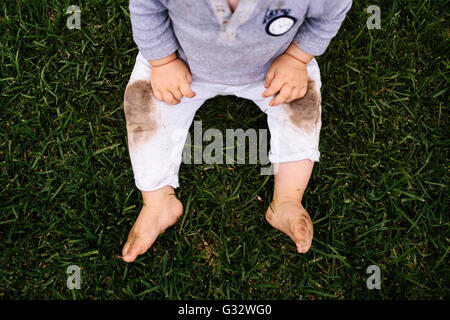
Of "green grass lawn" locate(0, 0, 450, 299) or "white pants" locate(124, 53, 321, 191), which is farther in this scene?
"green grass lawn" locate(0, 0, 450, 299)

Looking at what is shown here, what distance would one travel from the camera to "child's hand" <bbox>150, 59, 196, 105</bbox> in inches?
53.4

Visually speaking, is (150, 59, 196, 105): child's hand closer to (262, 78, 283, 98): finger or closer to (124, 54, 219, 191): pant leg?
(124, 54, 219, 191): pant leg

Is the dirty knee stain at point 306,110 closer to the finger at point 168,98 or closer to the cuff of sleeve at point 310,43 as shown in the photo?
the cuff of sleeve at point 310,43

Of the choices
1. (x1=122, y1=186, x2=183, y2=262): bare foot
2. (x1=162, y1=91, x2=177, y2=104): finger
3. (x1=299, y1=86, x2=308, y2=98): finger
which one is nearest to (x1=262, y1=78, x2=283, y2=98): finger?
(x1=299, y1=86, x2=308, y2=98): finger

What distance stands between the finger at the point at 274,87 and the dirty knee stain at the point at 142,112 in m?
0.45

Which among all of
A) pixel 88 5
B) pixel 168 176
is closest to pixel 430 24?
pixel 168 176

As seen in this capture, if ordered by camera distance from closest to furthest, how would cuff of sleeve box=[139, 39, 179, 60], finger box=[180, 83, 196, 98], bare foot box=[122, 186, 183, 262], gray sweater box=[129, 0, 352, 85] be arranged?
1. gray sweater box=[129, 0, 352, 85]
2. cuff of sleeve box=[139, 39, 179, 60]
3. finger box=[180, 83, 196, 98]
4. bare foot box=[122, 186, 183, 262]

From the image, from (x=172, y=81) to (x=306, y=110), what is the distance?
0.53 meters

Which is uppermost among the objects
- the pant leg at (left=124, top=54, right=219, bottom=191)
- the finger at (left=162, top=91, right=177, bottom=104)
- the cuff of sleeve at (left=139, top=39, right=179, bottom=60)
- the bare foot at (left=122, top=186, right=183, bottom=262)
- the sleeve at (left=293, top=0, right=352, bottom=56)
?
the sleeve at (left=293, top=0, right=352, bottom=56)

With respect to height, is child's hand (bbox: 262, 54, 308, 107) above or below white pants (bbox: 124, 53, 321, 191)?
above

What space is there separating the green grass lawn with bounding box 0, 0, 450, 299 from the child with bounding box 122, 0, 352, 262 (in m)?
0.13

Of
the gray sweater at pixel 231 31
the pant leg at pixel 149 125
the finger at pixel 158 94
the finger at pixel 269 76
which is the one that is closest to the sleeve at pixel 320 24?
the gray sweater at pixel 231 31

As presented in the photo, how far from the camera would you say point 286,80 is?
1363mm
